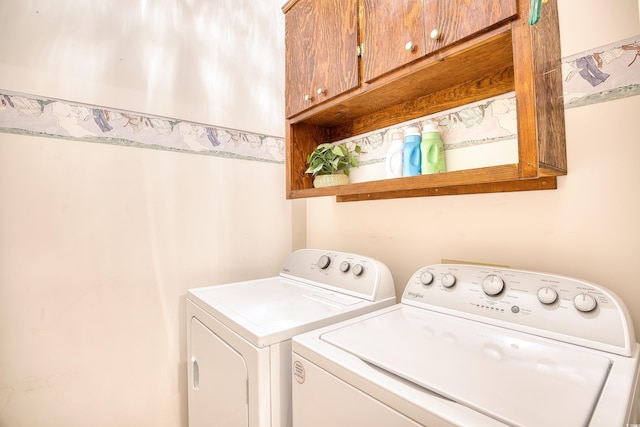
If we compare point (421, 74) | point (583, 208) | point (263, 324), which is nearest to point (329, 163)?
point (421, 74)

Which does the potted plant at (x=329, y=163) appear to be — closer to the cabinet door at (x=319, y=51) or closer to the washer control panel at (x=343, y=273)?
the cabinet door at (x=319, y=51)

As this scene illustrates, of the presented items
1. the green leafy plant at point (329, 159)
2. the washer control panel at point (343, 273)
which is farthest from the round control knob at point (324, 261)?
the green leafy plant at point (329, 159)

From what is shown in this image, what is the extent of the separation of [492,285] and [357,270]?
51cm

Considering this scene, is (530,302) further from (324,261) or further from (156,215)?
(156,215)

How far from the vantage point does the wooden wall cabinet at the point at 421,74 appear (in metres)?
0.77

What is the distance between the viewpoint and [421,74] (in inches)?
41.8

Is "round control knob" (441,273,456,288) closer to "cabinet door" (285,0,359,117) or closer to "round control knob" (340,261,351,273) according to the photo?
"round control knob" (340,261,351,273)

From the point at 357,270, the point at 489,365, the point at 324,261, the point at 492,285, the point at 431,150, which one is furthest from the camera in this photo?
the point at 324,261

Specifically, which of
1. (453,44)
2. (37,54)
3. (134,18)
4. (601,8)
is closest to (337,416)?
(453,44)

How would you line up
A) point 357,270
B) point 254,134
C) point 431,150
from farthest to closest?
point 254,134 < point 357,270 < point 431,150

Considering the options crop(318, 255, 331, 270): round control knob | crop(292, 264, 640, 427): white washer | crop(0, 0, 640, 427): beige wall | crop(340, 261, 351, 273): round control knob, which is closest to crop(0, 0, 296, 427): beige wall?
crop(0, 0, 640, 427): beige wall

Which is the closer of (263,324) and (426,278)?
(263,324)

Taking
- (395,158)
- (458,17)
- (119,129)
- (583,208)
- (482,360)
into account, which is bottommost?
(482,360)

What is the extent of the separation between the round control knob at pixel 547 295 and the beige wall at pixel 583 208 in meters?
0.21
